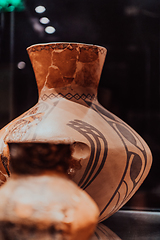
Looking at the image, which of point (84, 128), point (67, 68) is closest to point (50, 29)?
point (67, 68)

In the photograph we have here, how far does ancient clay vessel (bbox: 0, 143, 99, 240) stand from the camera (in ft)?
1.63

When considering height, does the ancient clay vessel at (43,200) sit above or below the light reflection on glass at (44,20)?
below

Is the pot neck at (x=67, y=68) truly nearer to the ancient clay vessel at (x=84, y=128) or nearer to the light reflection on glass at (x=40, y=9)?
the ancient clay vessel at (x=84, y=128)

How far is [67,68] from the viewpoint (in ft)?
3.05

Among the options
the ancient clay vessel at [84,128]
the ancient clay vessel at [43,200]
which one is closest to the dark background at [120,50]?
the ancient clay vessel at [84,128]

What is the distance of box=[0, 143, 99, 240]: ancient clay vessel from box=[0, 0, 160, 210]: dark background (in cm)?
79

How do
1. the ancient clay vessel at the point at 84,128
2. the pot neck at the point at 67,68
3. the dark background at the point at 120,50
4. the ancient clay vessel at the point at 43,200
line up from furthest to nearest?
the dark background at the point at 120,50 < the pot neck at the point at 67,68 < the ancient clay vessel at the point at 84,128 < the ancient clay vessel at the point at 43,200

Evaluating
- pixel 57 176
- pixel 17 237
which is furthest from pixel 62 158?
pixel 17 237

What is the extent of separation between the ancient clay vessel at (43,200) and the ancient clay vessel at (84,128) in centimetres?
23

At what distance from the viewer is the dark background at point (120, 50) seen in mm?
1304

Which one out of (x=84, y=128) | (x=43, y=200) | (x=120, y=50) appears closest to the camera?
(x=43, y=200)

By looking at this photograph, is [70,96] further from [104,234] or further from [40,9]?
[40,9]

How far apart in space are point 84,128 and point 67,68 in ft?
0.60

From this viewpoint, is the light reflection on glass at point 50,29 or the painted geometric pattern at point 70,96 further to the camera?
the light reflection on glass at point 50,29
